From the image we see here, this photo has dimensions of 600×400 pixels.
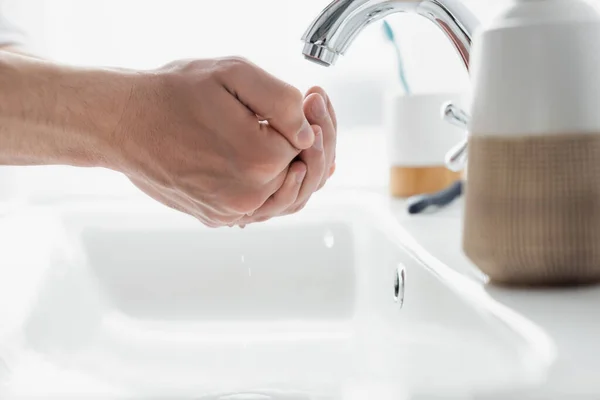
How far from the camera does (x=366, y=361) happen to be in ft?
2.27

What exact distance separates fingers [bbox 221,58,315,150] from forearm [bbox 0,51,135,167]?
0.07 meters

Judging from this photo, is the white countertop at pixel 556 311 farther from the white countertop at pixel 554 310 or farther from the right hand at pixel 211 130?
the right hand at pixel 211 130

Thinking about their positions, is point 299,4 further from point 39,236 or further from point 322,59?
point 322,59

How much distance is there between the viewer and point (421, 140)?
1.00 m

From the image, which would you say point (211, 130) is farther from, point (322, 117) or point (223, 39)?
point (223, 39)

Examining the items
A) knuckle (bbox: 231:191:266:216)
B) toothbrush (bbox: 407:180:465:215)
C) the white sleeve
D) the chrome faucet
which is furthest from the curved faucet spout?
the white sleeve

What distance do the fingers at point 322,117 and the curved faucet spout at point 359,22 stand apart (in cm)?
5

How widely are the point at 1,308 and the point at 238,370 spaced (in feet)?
0.68

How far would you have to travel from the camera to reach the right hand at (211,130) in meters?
0.47

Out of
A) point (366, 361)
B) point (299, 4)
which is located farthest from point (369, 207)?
point (299, 4)

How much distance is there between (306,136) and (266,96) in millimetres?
50

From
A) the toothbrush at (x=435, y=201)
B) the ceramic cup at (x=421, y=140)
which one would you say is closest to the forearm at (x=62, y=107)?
the toothbrush at (x=435, y=201)

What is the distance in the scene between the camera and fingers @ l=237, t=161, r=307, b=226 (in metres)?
0.55

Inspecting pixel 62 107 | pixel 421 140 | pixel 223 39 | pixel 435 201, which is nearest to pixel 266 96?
pixel 62 107
